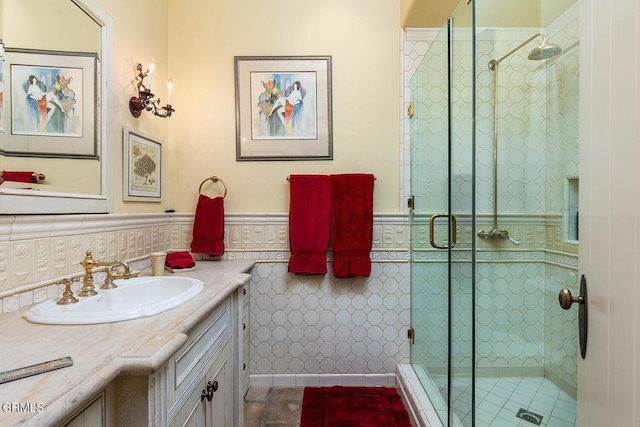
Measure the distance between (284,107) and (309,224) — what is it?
0.80m

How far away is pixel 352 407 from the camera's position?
1762 millimetres

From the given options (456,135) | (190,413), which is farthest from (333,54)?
(190,413)

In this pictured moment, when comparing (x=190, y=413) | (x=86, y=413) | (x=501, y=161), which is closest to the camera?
(x=86, y=413)

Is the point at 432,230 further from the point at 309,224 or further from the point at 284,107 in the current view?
the point at 284,107

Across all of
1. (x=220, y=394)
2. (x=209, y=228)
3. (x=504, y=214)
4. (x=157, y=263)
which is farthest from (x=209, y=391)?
(x=504, y=214)

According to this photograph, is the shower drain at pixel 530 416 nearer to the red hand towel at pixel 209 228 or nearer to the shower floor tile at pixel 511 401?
the shower floor tile at pixel 511 401

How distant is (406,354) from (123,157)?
206 centimetres

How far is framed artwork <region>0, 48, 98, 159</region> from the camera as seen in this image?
94cm

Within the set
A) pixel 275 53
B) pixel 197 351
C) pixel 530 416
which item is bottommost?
pixel 530 416

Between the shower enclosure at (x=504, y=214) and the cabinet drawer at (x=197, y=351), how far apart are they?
1.14 meters

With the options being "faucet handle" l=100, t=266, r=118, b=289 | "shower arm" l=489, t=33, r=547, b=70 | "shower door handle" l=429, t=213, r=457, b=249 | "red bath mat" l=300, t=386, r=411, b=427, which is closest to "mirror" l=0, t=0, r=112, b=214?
"faucet handle" l=100, t=266, r=118, b=289

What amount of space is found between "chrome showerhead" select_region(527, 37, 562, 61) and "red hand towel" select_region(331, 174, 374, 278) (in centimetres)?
110

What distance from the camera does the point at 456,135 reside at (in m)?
1.56

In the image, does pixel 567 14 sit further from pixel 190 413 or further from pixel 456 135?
pixel 190 413
